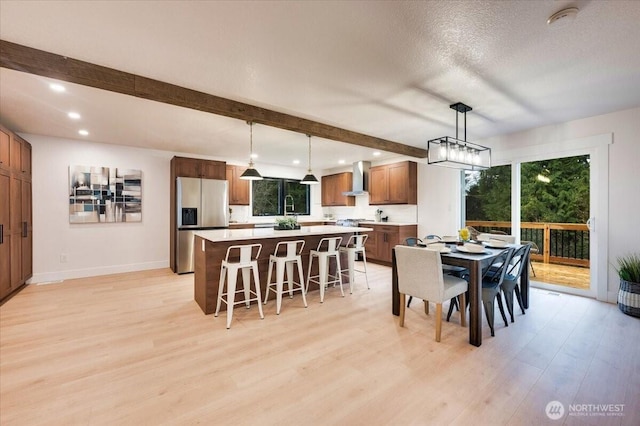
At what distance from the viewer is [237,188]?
644cm

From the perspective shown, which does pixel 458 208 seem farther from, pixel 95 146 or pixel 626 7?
pixel 95 146

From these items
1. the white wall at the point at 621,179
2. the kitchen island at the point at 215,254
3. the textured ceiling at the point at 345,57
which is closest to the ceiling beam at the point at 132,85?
the textured ceiling at the point at 345,57

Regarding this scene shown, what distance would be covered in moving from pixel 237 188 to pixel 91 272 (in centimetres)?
315

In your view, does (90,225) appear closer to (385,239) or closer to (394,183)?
(385,239)

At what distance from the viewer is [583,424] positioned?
5.36 feet

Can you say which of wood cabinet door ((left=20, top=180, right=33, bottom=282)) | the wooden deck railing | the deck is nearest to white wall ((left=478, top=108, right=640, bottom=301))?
the deck

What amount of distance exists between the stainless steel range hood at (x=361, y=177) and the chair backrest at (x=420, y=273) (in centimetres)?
406

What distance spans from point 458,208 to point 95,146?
695 cm

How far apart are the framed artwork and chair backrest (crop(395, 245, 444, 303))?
524 centimetres

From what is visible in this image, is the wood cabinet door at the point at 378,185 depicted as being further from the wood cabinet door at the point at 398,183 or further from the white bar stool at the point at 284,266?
the white bar stool at the point at 284,266

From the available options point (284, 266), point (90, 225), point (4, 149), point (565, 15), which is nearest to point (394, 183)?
point (284, 266)

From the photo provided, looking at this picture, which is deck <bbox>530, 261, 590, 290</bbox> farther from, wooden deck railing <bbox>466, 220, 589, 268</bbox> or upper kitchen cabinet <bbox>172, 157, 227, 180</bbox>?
upper kitchen cabinet <bbox>172, 157, 227, 180</bbox>

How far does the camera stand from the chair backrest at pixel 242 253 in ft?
10.2

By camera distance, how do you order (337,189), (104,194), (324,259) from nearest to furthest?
(324,259)
(104,194)
(337,189)
